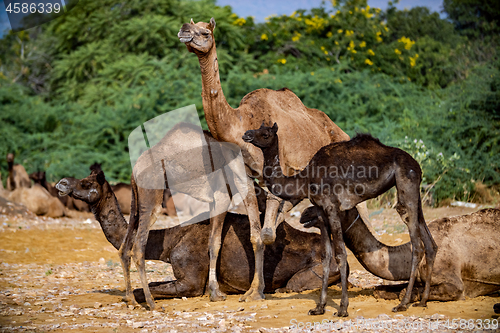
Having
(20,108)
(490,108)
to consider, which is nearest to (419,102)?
(490,108)

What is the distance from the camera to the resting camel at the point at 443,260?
19.2ft

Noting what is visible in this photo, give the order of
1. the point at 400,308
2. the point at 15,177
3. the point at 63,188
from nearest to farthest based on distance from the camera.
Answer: the point at 400,308, the point at 63,188, the point at 15,177

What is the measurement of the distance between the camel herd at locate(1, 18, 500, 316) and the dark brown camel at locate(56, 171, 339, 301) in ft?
0.04

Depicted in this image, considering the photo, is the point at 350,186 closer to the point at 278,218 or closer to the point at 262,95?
the point at 278,218

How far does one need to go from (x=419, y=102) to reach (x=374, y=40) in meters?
6.19

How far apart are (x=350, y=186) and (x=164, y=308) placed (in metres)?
2.54

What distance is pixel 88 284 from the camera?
791cm

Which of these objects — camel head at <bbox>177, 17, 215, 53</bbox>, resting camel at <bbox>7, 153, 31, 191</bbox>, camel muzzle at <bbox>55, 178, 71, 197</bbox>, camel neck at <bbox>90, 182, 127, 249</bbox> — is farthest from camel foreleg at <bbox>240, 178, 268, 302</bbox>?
resting camel at <bbox>7, 153, 31, 191</bbox>

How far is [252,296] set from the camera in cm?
654

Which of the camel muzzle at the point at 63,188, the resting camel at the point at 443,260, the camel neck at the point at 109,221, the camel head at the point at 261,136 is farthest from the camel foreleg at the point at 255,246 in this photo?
the camel muzzle at the point at 63,188

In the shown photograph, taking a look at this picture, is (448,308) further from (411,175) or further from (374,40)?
(374,40)

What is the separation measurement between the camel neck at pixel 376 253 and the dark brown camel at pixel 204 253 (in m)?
0.90

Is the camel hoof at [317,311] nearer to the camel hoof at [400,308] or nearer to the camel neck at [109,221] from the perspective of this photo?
the camel hoof at [400,308]

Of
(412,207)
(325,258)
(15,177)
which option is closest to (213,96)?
(325,258)
